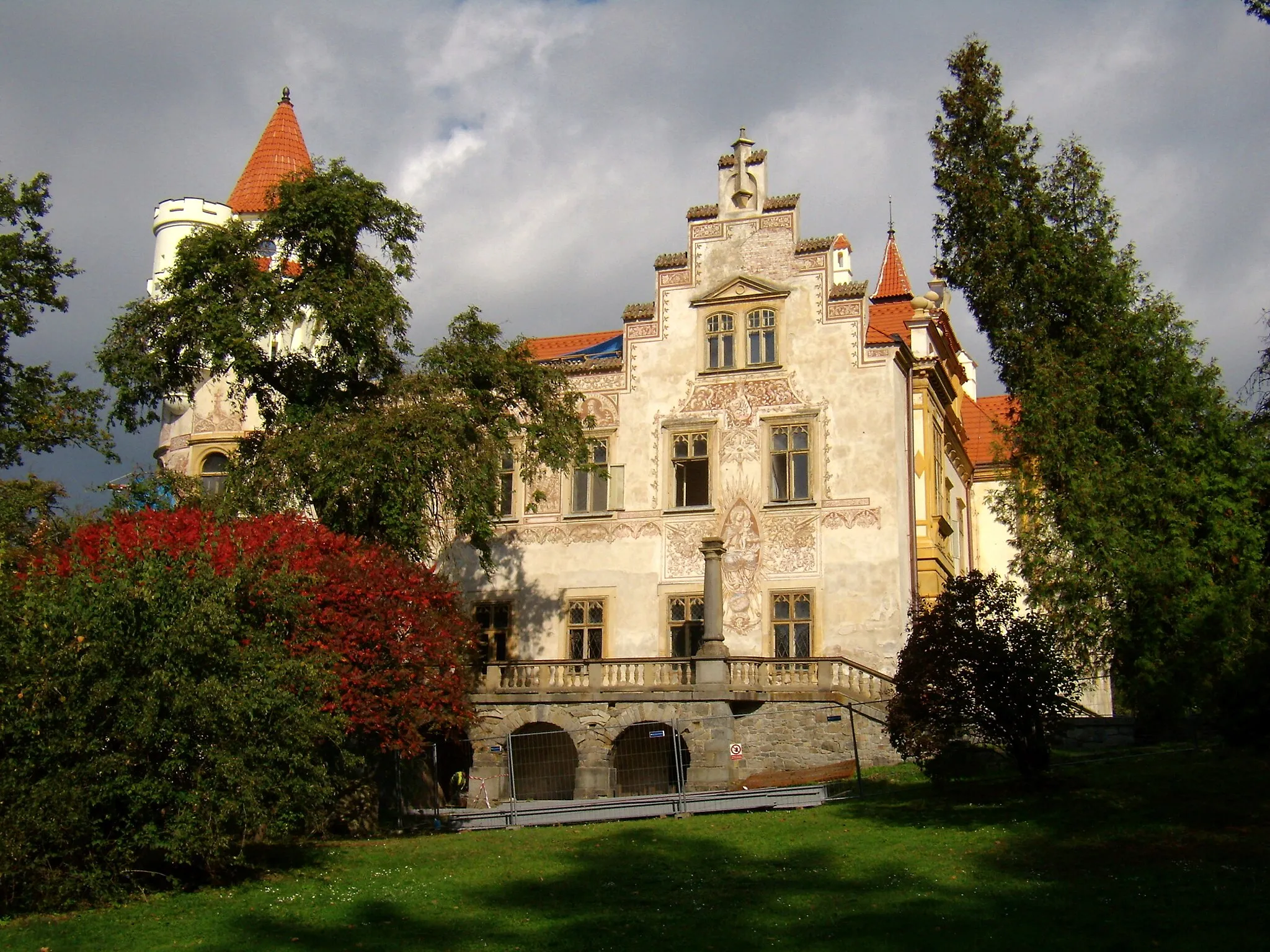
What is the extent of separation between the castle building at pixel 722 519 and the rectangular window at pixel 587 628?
0.05 meters

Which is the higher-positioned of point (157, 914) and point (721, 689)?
point (721, 689)

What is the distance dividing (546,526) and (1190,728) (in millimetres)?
15568

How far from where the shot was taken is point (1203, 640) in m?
Answer: 21.3

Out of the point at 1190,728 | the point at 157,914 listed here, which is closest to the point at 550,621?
the point at 1190,728

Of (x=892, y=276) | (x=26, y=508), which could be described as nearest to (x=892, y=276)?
(x=892, y=276)

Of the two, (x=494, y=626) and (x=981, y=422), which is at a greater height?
(x=981, y=422)

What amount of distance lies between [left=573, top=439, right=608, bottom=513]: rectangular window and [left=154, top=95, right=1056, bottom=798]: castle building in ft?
0.19

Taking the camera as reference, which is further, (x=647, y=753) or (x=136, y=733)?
(x=647, y=753)

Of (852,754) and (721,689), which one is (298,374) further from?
(852,754)

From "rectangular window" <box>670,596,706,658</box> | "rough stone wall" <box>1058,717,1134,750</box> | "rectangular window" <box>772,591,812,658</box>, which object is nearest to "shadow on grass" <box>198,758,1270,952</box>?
"rough stone wall" <box>1058,717,1134,750</box>

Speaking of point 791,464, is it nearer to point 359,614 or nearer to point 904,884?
point 359,614

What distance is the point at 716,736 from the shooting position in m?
28.6

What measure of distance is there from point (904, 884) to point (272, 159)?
3236 centimetres

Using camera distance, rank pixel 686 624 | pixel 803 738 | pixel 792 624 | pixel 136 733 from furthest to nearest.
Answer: pixel 686 624 → pixel 792 624 → pixel 803 738 → pixel 136 733
